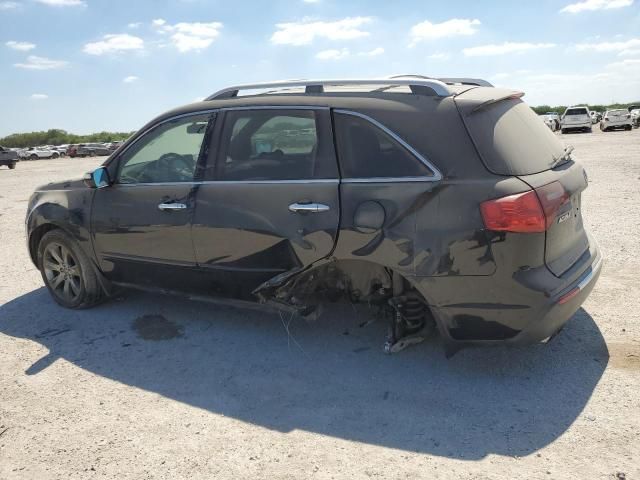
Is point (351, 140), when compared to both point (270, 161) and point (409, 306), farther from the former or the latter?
point (409, 306)

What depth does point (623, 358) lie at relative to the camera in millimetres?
3689

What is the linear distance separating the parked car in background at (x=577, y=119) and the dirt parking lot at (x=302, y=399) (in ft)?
124

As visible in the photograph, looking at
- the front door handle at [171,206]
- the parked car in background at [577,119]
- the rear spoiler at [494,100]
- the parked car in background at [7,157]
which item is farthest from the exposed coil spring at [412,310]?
the parked car in background at [577,119]

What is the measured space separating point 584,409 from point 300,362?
1842 millimetres

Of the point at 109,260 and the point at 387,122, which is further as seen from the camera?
the point at 109,260

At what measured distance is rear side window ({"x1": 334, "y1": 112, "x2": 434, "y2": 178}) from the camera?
342cm

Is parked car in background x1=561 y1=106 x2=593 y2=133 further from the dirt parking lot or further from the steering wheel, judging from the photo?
the steering wheel

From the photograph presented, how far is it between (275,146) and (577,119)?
39.7 meters

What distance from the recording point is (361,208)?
3514 millimetres

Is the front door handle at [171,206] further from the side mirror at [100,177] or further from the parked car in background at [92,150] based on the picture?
the parked car in background at [92,150]

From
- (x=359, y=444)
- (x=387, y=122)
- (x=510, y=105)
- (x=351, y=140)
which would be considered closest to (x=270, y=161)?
(x=351, y=140)

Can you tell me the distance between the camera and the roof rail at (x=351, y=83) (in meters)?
3.54

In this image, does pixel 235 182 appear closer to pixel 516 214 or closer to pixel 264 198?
pixel 264 198

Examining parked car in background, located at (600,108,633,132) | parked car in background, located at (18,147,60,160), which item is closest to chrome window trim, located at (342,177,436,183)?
parked car in background, located at (600,108,633,132)
